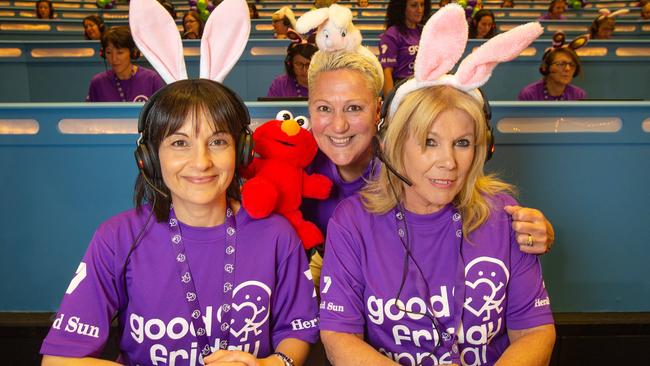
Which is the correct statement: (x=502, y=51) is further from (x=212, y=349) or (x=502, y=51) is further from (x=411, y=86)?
(x=212, y=349)

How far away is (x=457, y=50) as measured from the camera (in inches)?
48.1

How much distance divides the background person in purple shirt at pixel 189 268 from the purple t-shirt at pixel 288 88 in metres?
2.65

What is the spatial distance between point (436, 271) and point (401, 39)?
271 centimetres

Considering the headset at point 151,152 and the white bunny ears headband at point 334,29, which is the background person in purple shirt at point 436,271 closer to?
the headset at point 151,152

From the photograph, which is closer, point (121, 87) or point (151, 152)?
point (151, 152)

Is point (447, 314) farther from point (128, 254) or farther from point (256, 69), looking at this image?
point (256, 69)

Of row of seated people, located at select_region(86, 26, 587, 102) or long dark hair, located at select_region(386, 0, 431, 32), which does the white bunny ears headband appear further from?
long dark hair, located at select_region(386, 0, 431, 32)

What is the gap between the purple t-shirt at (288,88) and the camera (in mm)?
3889

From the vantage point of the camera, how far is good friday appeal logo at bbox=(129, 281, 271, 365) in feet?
4.10

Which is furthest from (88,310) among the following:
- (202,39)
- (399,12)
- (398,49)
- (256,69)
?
(256,69)

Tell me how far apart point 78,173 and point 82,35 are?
21.7ft

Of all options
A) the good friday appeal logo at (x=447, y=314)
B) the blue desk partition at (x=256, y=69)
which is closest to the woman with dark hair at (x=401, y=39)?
the blue desk partition at (x=256, y=69)

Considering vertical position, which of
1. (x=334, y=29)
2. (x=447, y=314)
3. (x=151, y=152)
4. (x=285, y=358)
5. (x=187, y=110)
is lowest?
(x=285, y=358)

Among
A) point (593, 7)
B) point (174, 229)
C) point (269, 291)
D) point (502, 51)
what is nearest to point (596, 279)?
point (502, 51)
